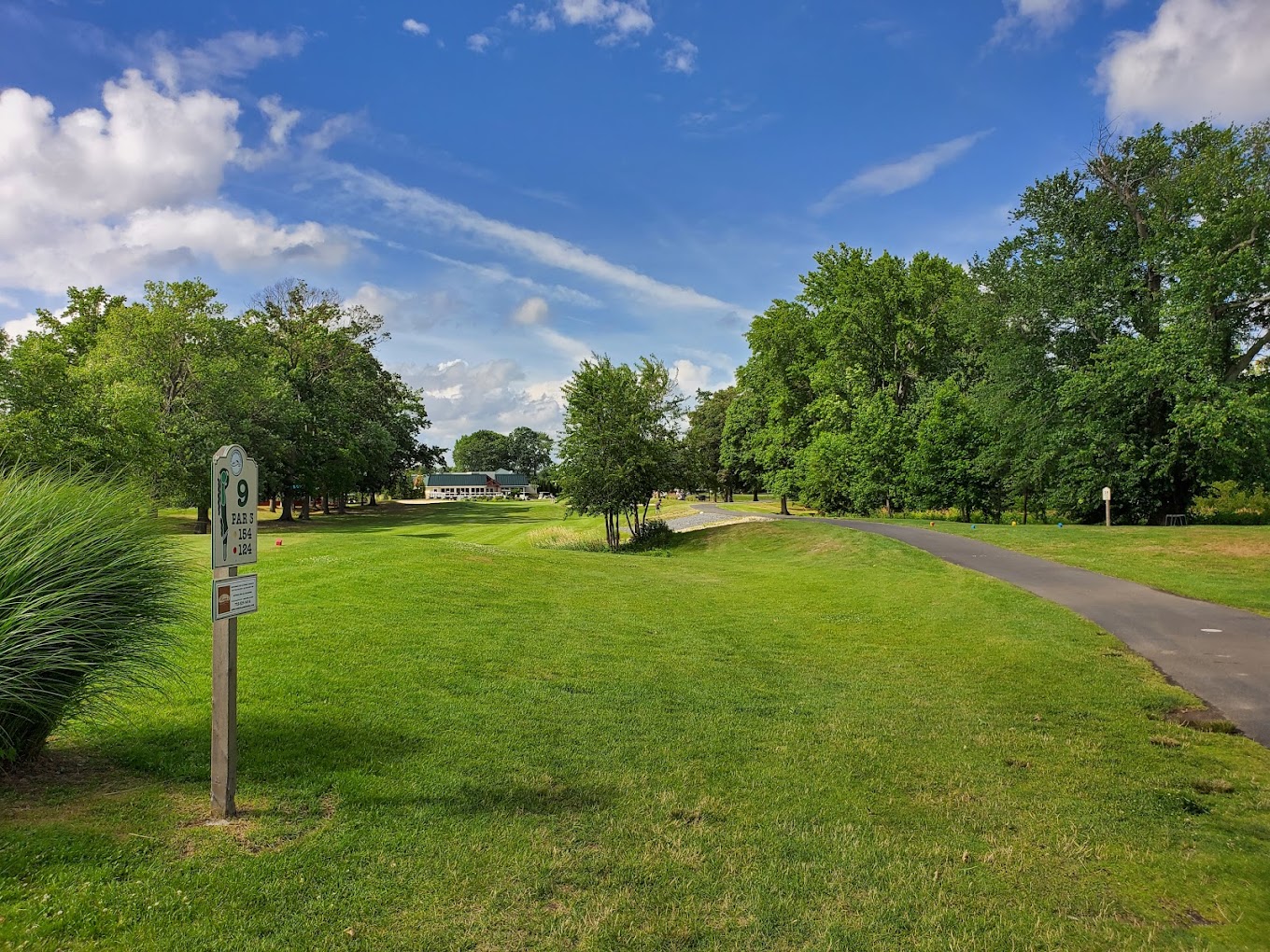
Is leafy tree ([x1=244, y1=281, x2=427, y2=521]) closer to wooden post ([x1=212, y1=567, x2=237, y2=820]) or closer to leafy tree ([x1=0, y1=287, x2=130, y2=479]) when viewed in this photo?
leafy tree ([x1=0, y1=287, x2=130, y2=479])

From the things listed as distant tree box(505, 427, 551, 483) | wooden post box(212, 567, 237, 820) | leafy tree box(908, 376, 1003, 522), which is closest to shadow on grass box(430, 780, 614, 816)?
wooden post box(212, 567, 237, 820)

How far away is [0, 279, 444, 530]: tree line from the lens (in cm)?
2589

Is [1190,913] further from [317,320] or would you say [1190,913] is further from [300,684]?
[317,320]

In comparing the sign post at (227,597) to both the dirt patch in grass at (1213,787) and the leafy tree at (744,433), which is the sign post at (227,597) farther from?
the leafy tree at (744,433)

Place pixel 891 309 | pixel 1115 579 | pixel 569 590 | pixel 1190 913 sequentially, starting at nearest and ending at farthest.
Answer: pixel 1190 913 < pixel 569 590 < pixel 1115 579 < pixel 891 309

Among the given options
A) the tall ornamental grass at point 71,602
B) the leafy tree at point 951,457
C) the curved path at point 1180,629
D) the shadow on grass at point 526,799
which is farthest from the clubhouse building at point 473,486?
the shadow on grass at point 526,799

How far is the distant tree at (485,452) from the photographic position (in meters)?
158

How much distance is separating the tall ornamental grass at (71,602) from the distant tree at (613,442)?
909 inches

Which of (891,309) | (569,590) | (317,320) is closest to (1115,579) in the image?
(569,590)

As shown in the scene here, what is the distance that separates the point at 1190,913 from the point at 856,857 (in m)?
1.66

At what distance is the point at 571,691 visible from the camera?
724cm

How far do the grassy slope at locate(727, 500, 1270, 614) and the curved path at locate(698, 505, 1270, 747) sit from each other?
815 millimetres

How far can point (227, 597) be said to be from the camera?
413 centimetres

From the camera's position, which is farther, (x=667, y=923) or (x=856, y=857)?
(x=856, y=857)
